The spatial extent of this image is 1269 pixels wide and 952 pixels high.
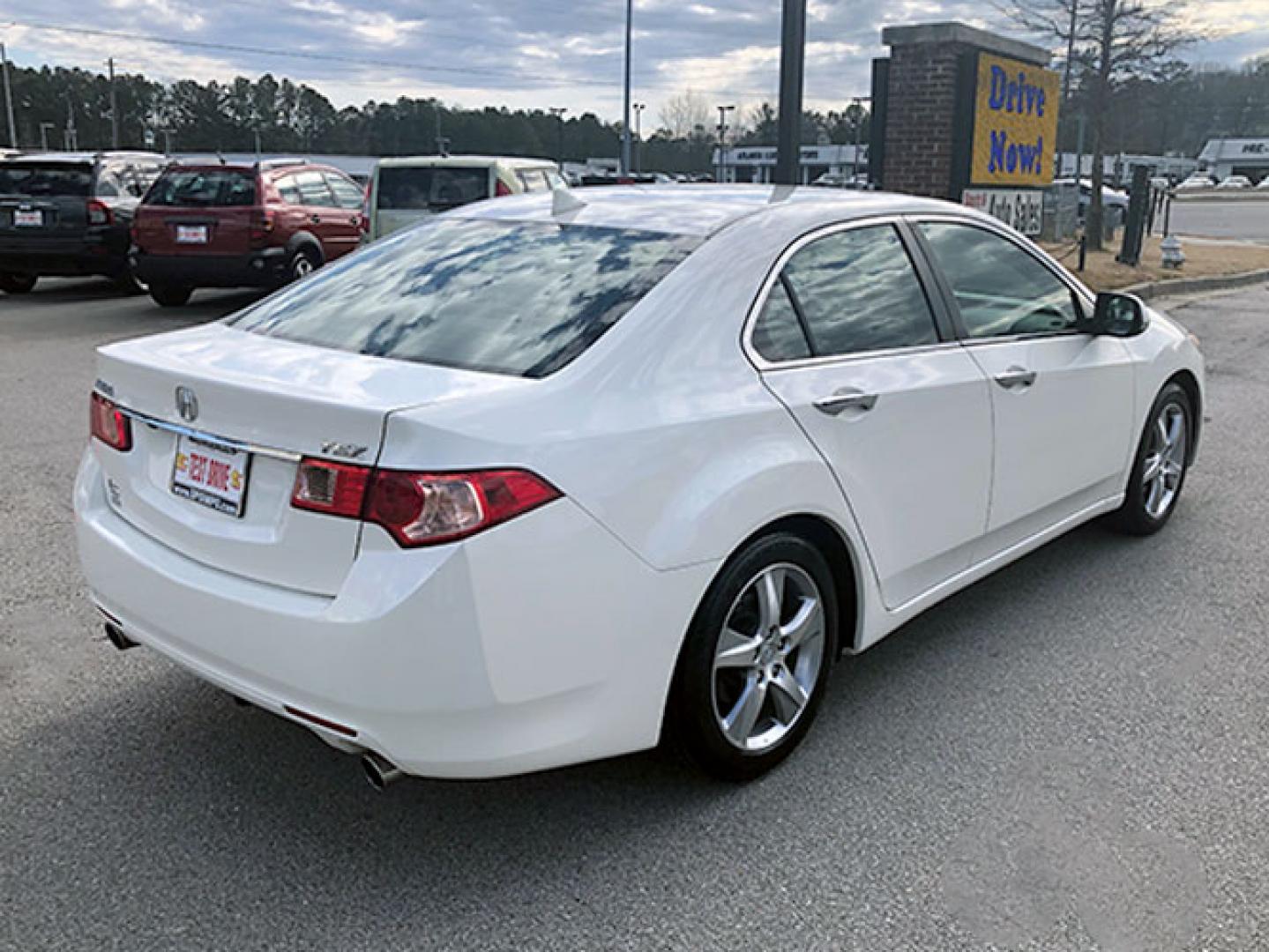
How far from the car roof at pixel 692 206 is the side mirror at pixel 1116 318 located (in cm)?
80

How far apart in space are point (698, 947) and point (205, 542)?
1.49m

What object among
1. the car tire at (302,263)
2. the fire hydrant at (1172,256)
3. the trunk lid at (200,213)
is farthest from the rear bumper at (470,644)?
the fire hydrant at (1172,256)

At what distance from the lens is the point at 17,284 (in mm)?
15078

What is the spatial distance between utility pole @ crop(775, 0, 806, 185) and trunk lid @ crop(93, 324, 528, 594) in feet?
26.1

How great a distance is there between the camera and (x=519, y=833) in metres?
2.99

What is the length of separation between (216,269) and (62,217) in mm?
2780

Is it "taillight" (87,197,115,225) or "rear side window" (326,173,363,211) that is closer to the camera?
"taillight" (87,197,115,225)

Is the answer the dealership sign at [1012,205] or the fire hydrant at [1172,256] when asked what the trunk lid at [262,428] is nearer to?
the dealership sign at [1012,205]

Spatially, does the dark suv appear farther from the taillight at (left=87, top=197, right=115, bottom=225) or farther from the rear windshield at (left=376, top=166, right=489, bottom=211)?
the rear windshield at (left=376, top=166, right=489, bottom=211)

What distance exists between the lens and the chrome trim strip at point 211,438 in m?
2.62

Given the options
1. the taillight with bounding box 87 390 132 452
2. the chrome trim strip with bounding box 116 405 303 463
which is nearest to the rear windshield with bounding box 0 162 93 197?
the taillight with bounding box 87 390 132 452

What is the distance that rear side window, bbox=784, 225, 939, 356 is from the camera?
11.1 ft

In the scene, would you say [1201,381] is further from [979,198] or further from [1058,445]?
[979,198]

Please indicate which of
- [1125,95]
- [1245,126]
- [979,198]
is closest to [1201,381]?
[979,198]
